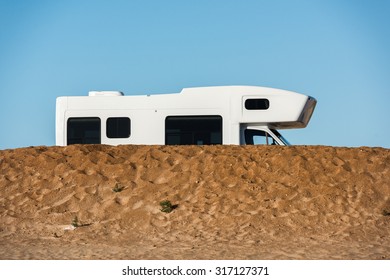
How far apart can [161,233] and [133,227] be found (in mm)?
950

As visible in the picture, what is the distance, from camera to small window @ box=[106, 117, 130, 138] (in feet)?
71.5

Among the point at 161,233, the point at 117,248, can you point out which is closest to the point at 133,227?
the point at 161,233

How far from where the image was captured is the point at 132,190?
19234 millimetres

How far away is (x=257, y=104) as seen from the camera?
21125 millimetres

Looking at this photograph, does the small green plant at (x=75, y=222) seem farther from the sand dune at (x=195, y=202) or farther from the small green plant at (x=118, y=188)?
the small green plant at (x=118, y=188)

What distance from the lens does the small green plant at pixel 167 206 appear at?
1797 centimetres

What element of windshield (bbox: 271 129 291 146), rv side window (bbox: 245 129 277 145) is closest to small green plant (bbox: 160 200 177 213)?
rv side window (bbox: 245 129 277 145)

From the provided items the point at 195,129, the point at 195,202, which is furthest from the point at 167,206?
the point at 195,129

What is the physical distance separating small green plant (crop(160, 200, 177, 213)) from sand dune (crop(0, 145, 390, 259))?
0.12 m

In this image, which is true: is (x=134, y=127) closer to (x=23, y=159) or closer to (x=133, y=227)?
(x=23, y=159)

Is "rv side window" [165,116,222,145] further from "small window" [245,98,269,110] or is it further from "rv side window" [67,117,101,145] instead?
"rv side window" [67,117,101,145]

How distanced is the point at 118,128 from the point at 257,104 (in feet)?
15.3

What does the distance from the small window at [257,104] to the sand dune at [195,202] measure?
1285 millimetres

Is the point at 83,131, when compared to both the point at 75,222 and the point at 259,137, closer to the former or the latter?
the point at 75,222
